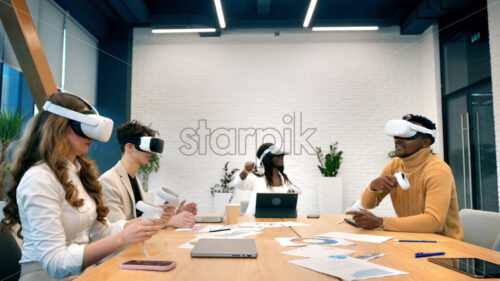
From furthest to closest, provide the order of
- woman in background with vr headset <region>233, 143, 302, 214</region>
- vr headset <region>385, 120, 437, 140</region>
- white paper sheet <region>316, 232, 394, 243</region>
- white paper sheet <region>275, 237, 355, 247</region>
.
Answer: woman in background with vr headset <region>233, 143, 302, 214</region> → vr headset <region>385, 120, 437, 140</region> → white paper sheet <region>316, 232, 394, 243</region> → white paper sheet <region>275, 237, 355, 247</region>

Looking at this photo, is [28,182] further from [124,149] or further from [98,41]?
[98,41]

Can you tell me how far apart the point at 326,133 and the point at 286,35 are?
1925mm

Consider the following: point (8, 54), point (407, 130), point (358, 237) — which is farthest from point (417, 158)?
point (8, 54)

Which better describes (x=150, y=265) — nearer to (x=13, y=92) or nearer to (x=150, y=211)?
(x=150, y=211)

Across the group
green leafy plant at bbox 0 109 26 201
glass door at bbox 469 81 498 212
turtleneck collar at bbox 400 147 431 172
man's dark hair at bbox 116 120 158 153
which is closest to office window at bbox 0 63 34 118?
green leafy plant at bbox 0 109 26 201

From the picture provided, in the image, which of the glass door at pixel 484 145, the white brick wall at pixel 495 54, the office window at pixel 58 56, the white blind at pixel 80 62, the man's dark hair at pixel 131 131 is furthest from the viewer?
the white blind at pixel 80 62

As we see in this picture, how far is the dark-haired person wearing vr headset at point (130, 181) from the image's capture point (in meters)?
2.06

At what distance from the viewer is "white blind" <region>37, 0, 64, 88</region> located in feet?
15.1

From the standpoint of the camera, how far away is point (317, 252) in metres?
1.44

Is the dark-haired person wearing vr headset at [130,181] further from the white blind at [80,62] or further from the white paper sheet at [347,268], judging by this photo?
the white blind at [80,62]

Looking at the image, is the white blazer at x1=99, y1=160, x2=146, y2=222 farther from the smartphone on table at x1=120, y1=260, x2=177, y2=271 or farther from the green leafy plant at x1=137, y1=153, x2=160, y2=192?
the green leafy plant at x1=137, y1=153, x2=160, y2=192

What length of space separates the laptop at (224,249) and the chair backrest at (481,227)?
4.33 feet

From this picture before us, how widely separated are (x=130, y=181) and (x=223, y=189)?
148 inches

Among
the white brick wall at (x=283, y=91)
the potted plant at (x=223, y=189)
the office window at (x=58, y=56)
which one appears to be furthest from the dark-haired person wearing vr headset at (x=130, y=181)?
the white brick wall at (x=283, y=91)
